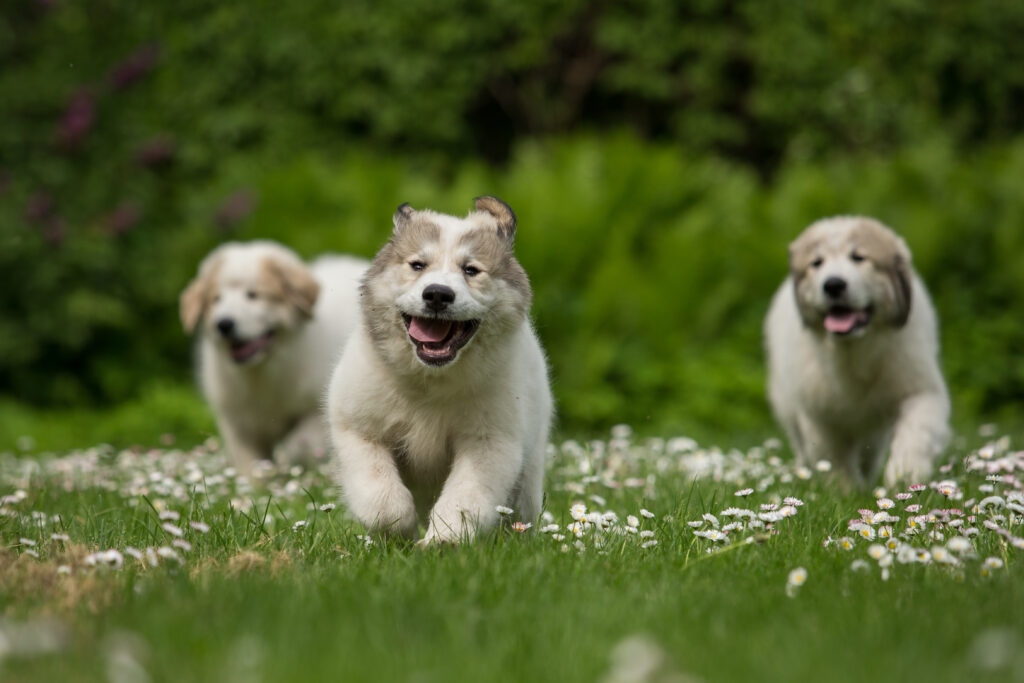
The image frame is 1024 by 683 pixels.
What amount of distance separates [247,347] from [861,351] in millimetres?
3818

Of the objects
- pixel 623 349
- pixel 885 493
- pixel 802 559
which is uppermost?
pixel 623 349

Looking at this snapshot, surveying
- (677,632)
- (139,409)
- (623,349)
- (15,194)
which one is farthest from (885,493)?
(15,194)

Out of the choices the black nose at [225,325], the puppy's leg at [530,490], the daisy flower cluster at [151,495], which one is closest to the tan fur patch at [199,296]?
the black nose at [225,325]

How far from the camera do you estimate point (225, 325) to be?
731 centimetres

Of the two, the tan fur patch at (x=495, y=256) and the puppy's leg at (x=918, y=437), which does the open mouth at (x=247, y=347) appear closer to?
the tan fur patch at (x=495, y=256)

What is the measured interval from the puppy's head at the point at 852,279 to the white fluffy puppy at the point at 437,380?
228 centimetres

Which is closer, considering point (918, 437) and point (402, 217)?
point (402, 217)

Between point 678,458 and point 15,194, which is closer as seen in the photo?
point 678,458

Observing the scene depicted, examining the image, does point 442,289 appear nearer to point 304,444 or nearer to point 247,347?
point 304,444

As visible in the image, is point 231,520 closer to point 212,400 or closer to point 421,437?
point 421,437

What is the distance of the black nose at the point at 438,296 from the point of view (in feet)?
13.2

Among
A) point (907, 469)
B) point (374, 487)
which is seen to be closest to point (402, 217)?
point (374, 487)

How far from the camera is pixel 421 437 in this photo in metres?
4.34

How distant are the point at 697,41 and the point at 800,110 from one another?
4.48 ft
